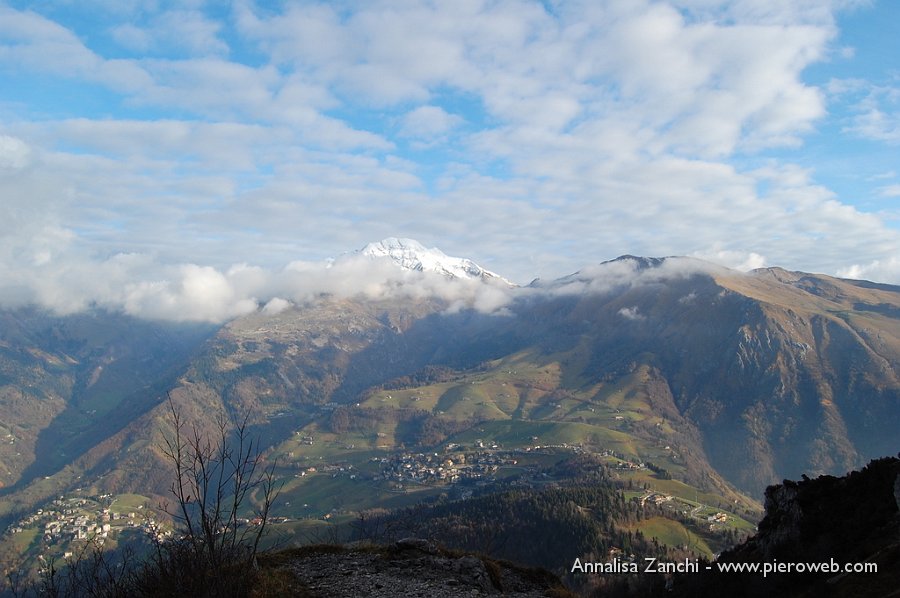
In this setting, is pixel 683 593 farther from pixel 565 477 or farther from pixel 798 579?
pixel 565 477

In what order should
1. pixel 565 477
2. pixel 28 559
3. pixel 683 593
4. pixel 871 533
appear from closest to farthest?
1. pixel 871 533
2. pixel 683 593
3. pixel 28 559
4. pixel 565 477

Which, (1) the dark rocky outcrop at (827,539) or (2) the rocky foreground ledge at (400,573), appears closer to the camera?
(2) the rocky foreground ledge at (400,573)

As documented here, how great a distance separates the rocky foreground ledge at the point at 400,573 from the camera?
19.6 m

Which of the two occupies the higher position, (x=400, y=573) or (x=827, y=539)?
(x=400, y=573)

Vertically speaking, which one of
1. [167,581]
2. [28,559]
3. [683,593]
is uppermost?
[167,581]

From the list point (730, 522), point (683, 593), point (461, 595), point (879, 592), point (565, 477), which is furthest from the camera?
point (565, 477)

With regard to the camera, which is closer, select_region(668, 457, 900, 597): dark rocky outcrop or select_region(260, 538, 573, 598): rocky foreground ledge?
select_region(260, 538, 573, 598): rocky foreground ledge

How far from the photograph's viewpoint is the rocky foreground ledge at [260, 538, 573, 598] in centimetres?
1956

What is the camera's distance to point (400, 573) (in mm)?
21609

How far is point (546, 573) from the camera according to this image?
26125 millimetres

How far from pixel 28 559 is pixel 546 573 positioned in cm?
20608

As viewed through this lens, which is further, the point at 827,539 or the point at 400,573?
the point at 827,539

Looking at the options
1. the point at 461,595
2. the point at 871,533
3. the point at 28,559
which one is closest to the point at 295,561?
the point at 461,595

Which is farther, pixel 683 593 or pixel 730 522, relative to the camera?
pixel 730 522
